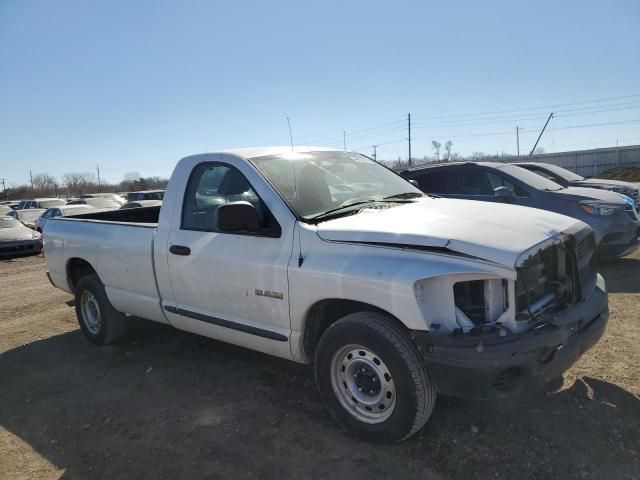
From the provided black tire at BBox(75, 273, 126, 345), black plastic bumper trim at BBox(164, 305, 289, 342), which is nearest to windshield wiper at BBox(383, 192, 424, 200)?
black plastic bumper trim at BBox(164, 305, 289, 342)

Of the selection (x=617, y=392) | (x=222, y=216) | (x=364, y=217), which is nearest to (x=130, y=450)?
(x=222, y=216)

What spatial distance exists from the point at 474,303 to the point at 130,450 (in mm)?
2474

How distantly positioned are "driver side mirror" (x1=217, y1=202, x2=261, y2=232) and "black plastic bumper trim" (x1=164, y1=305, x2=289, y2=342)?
2.59 ft

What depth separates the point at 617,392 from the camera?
3492mm

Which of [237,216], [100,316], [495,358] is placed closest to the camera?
[495,358]

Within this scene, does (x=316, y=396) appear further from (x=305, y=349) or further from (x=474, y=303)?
(x=474, y=303)

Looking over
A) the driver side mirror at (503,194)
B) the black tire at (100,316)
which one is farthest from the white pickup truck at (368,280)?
the driver side mirror at (503,194)

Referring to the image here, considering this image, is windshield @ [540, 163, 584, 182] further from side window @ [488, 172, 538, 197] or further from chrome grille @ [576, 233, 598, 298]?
chrome grille @ [576, 233, 598, 298]

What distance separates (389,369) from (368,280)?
0.54 meters

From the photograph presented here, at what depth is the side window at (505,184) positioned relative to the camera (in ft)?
25.1

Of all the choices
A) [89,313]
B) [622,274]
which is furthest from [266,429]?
[622,274]

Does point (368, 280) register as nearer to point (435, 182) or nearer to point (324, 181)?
point (324, 181)

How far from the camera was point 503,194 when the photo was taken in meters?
7.22

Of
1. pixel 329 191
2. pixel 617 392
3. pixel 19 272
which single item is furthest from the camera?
pixel 19 272
